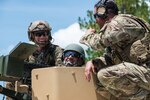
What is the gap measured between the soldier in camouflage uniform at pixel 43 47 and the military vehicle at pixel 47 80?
1.29 meters

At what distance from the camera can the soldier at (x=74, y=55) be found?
6891 millimetres

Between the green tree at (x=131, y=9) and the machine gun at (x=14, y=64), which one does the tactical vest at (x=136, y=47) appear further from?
the green tree at (x=131, y=9)

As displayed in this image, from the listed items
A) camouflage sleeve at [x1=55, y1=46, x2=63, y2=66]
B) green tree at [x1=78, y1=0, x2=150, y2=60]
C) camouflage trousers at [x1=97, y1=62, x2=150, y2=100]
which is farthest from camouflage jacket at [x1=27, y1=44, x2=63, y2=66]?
green tree at [x1=78, y1=0, x2=150, y2=60]

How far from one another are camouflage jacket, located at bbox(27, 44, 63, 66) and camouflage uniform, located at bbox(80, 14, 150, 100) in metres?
1.66

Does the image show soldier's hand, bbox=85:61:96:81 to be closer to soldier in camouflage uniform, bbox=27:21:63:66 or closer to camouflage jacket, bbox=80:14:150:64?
camouflage jacket, bbox=80:14:150:64

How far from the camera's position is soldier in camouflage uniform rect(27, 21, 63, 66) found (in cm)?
783

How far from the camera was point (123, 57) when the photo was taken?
614 centimetres

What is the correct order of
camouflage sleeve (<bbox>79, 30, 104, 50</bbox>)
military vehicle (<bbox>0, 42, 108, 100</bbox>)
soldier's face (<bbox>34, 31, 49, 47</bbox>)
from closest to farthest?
military vehicle (<bbox>0, 42, 108, 100</bbox>), camouflage sleeve (<bbox>79, 30, 104, 50</bbox>), soldier's face (<bbox>34, 31, 49, 47</bbox>)

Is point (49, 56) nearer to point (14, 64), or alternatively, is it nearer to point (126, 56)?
point (14, 64)

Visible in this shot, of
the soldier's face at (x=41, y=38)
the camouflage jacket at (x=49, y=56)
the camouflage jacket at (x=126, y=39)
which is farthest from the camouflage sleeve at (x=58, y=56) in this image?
the camouflage jacket at (x=126, y=39)

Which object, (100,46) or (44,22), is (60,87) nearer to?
(100,46)

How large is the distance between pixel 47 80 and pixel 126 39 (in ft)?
3.11

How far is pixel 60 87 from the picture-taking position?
583cm

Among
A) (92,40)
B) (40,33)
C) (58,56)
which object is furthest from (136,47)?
(40,33)
